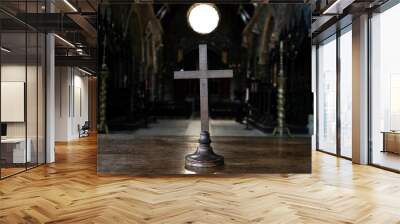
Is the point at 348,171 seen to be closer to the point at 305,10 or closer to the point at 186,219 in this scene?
the point at 305,10

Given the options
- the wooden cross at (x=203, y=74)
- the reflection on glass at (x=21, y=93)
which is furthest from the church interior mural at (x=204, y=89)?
the reflection on glass at (x=21, y=93)

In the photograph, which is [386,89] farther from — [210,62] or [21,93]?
[21,93]

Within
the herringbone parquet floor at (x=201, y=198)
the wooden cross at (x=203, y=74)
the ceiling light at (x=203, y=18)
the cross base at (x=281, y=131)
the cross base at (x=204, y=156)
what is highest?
the ceiling light at (x=203, y=18)

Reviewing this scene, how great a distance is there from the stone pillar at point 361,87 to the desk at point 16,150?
599 cm

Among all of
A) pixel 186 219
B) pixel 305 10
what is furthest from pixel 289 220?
pixel 305 10

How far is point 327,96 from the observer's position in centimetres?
864

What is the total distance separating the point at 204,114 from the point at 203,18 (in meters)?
1.50

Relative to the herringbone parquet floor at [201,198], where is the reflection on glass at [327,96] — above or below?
above

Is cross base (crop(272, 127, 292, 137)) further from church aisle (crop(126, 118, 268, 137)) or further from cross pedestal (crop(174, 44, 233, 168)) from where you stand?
cross pedestal (crop(174, 44, 233, 168))

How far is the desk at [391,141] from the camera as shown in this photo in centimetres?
578

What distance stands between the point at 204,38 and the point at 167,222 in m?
3.20

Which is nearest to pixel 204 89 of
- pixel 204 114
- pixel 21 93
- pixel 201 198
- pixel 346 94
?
pixel 204 114

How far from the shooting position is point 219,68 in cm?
549

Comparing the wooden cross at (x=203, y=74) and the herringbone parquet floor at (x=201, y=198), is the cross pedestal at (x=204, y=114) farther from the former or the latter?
the herringbone parquet floor at (x=201, y=198)
